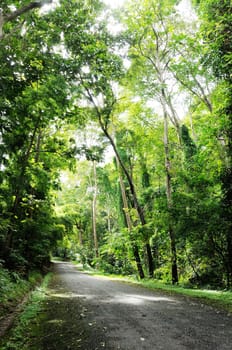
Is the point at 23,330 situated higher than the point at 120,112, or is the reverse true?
the point at 120,112

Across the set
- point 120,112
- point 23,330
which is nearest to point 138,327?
point 23,330

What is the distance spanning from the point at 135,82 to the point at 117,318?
1275 cm

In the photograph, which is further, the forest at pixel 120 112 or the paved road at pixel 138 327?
the forest at pixel 120 112

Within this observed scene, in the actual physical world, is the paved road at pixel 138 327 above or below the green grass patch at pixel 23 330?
above

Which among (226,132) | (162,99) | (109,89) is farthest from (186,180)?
(109,89)

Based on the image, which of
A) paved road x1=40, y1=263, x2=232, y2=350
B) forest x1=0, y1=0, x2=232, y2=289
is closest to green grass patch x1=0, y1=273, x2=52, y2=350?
paved road x1=40, y1=263, x2=232, y2=350

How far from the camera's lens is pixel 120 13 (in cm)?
1239

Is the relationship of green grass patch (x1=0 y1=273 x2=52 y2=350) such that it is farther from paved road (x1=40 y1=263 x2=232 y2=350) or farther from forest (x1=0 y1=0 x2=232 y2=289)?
forest (x1=0 y1=0 x2=232 y2=289)

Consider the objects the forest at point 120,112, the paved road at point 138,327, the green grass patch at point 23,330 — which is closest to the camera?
the paved road at point 138,327

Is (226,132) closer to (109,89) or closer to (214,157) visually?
(214,157)

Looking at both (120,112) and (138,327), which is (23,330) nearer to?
(138,327)

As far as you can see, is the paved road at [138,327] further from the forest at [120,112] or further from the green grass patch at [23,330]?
the forest at [120,112]

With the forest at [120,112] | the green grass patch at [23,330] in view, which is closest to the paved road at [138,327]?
the green grass patch at [23,330]

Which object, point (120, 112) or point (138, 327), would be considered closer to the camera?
point (138, 327)
